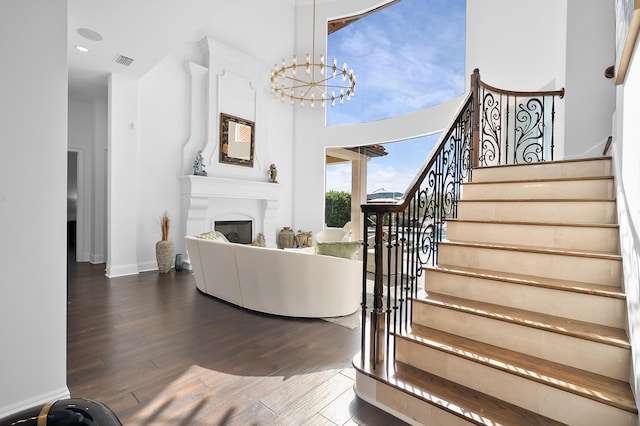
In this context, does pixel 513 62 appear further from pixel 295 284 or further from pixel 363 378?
pixel 363 378

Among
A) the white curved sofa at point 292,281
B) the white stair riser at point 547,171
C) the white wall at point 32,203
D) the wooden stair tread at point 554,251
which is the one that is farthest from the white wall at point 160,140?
the wooden stair tread at point 554,251

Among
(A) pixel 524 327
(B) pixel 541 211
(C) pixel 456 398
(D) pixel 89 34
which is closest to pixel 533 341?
(A) pixel 524 327

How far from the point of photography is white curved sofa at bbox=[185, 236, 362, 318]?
3.28 meters

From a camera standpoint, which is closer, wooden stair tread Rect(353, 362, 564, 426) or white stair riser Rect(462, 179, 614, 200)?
wooden stair tread Rect(353, 362, 564, 426)

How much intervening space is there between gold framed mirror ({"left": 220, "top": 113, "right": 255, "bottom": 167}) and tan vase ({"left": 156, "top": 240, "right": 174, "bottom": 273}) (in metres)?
2.04

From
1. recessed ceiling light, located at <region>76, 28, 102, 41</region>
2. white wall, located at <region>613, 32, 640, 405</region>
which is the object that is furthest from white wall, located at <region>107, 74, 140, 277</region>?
white wall, located at <region>613, 32, 640, 405</region>

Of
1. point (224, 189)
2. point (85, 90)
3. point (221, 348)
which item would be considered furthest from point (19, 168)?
point (85, 90)

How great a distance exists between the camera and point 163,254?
18.2 feet

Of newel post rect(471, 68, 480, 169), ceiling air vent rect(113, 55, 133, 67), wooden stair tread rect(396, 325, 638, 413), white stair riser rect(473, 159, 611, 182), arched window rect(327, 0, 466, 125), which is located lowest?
wooden stair tread rect(396, 325, 638, 413)

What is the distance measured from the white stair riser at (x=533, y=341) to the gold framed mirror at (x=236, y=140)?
557 centimetres

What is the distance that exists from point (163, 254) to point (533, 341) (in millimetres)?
5391

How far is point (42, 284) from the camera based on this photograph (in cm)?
180

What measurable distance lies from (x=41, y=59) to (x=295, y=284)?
2.53 metres

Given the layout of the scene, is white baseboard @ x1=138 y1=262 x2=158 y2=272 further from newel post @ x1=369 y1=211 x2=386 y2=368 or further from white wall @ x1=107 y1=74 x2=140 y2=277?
newel post @ x1=369 y1=211 x2=386 y2=368
